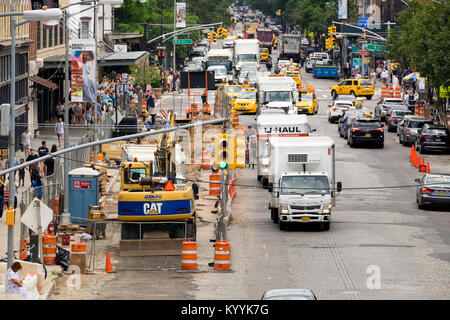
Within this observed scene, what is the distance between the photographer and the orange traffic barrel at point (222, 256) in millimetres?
31422

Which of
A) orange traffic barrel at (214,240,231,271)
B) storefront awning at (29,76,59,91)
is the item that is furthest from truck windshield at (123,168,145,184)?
storefront awning at (29,76,59,91)

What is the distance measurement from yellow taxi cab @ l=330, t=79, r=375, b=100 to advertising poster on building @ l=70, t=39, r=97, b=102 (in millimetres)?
44148

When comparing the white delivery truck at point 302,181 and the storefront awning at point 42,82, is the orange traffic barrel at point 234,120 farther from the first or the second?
the white delivery truck at point 302,181

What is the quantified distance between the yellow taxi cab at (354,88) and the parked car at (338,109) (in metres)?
15.4

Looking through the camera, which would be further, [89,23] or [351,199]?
[89,23]

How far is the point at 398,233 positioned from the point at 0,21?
2367cm

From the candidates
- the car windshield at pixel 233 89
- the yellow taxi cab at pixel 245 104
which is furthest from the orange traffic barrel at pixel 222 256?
the car windshield at pixel 233 89

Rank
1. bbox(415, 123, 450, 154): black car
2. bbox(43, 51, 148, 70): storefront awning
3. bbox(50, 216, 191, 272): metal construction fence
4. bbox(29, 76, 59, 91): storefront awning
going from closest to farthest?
bbox(50, 216, 191, 272): metal construction fence → bbox(415, 123, 450, 154): black car → bbox(29, 76, 59, 91): storefront awning → bbox(43, 51, 148, 70): storefront awning

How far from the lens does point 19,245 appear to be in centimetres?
3381

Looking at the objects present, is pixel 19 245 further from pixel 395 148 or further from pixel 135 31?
pixel 135 31

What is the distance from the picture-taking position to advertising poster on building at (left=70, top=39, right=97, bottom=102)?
43656 millimetres

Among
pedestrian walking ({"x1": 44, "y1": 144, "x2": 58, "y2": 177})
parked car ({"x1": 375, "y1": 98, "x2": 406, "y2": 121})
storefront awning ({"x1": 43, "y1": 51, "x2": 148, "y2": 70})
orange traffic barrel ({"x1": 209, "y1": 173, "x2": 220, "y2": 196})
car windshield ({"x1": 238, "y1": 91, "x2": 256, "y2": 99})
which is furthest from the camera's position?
car windshield ({"x1": 238, "y1": 91, "x2": 256, "y2": 99})

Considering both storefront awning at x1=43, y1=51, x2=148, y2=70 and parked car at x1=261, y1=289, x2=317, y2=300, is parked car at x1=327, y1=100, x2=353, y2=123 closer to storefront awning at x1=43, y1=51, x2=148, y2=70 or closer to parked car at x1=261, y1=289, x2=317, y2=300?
storefront awning at x1=43, y1=51, x2=148, y2=70
